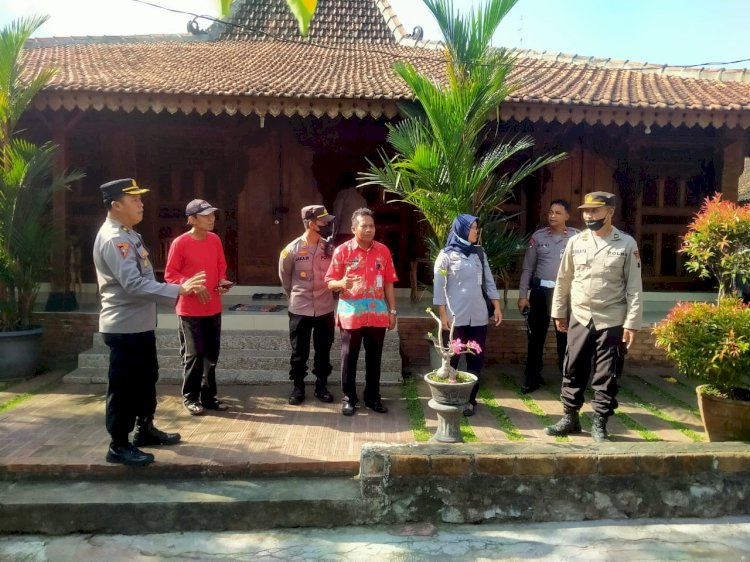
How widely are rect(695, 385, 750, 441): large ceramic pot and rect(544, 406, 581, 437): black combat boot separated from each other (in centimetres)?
87

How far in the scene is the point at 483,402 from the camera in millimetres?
5449

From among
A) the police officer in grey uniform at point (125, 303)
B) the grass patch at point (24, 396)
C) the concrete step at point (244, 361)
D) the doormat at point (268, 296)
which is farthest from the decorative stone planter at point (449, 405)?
the doormat at point (268, 296)

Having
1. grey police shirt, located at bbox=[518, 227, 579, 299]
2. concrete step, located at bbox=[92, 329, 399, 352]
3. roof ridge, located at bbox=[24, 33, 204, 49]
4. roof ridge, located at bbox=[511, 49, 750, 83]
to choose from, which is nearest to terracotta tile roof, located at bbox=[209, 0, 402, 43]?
roof ridge, located at bbox=[24, 33, 204, 49]

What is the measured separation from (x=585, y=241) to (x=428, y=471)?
82.3 inches

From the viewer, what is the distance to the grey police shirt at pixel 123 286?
3723 mm

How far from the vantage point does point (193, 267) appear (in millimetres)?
4828

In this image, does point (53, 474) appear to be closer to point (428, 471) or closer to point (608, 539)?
point (428, 471)

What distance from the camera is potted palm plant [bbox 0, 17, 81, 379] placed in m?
5.83

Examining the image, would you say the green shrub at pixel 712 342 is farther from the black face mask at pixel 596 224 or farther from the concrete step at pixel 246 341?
the concrete step at pixel 246 341

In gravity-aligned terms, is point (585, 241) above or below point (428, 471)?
above

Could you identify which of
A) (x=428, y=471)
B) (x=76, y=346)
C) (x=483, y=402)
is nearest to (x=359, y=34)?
A: (x=76, y=346)

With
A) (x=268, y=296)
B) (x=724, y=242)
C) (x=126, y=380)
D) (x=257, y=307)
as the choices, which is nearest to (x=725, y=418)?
(x=724, y=242)

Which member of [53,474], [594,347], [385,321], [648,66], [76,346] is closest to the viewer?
[53,474]

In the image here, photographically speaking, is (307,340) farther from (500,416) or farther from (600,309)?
(600,309)
